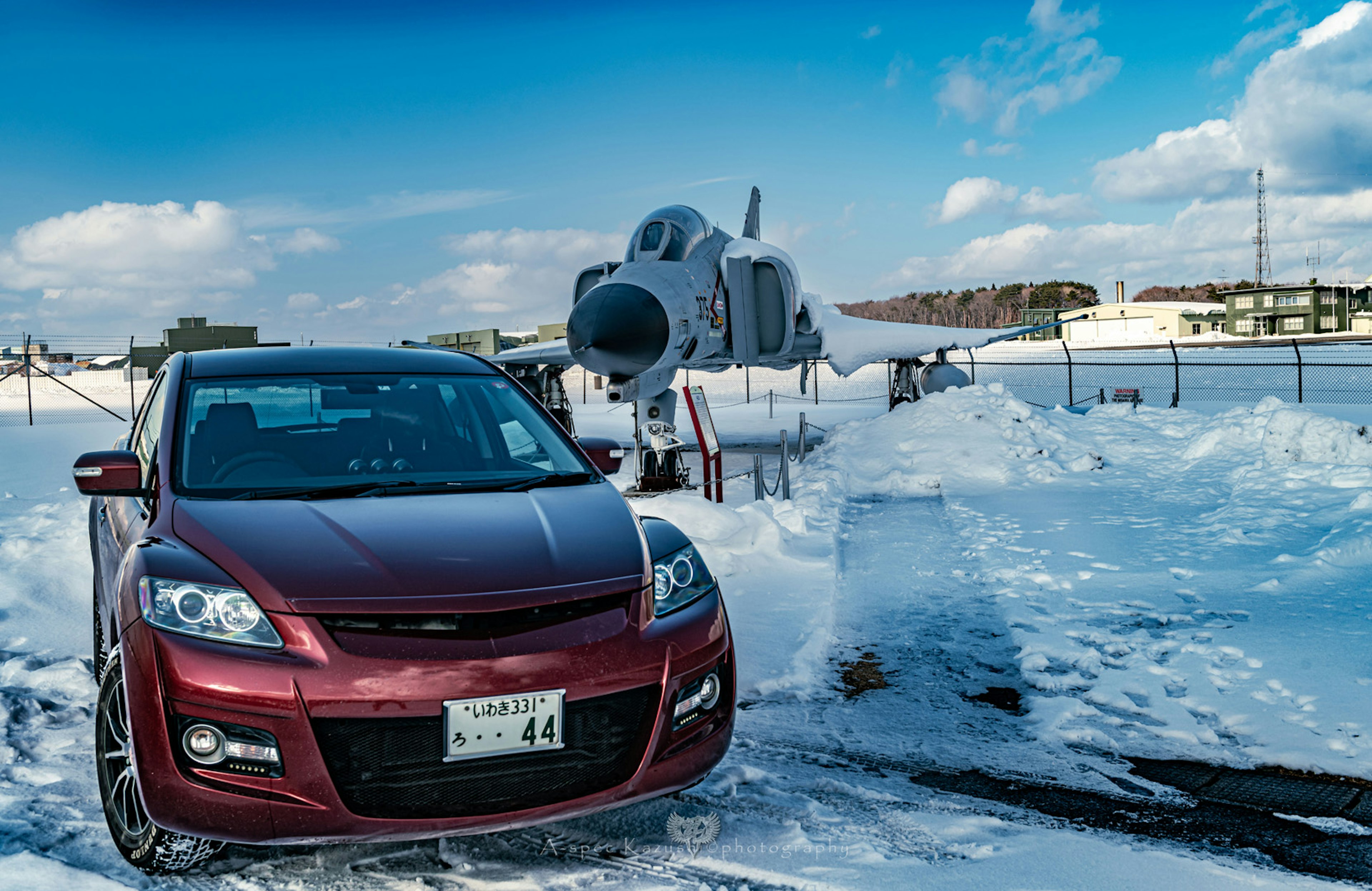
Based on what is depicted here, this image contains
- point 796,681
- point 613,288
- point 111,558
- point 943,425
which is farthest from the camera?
point 943,425

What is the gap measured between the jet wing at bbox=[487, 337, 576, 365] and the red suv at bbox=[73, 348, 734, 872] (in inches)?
564

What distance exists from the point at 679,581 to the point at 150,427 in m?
2.45

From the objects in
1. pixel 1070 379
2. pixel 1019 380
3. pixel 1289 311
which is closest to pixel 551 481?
pixel 1070 379

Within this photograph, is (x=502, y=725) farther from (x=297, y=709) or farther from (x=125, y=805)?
(x=125, y=805)

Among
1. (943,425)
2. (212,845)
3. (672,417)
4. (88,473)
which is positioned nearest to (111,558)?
(88,473)

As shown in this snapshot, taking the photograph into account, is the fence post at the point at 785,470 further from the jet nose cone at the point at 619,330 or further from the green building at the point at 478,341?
the green building at the point at 478,341

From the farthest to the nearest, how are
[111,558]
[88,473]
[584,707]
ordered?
[111,558] → [88,473] → [584,707]

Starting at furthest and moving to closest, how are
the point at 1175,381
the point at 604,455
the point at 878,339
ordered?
the point at 1175,381, the point at 878,339, the point at 604,455

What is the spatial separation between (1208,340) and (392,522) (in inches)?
3023

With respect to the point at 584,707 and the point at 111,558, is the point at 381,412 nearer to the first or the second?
the point at 111,558

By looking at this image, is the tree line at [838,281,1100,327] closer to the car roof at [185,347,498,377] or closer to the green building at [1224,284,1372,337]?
the green building at [1224,284,1372,337]

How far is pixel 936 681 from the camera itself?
15.4 ft

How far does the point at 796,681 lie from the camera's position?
4590mm

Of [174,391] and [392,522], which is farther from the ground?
[174,391]
